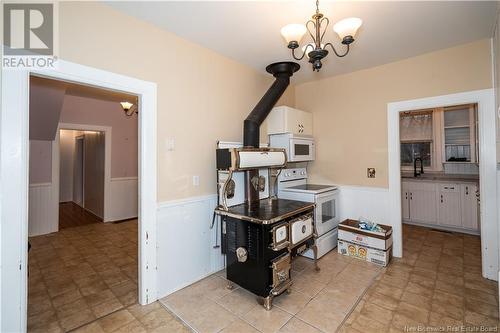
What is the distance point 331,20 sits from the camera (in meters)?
2.16

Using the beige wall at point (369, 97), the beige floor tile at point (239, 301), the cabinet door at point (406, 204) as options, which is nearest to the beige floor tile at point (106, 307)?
the beige floor tile at point (239, 301)

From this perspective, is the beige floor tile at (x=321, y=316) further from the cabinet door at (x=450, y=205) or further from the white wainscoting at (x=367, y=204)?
the cabinet door at (x=450, y=205)

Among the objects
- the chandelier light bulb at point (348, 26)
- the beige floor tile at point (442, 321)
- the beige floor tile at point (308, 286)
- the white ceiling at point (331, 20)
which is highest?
the white ceiling at point (331, 20)

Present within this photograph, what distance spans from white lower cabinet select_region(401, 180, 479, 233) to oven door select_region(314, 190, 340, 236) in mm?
1985

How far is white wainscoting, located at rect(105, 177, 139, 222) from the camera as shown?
5056mm

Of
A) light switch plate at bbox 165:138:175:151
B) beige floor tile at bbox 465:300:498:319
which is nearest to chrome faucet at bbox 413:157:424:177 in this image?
beige floor tile at bbox 465:300:498:319

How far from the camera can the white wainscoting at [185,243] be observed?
232cm

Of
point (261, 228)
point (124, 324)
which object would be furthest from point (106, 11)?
point (124, 324)

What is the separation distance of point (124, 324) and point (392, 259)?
10.2ft

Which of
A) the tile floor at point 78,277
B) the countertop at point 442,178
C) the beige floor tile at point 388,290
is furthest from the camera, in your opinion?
the countertop at point 442,178

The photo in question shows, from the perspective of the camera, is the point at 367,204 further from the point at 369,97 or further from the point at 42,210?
the point at 42,210

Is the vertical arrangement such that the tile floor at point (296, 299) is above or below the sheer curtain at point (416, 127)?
below

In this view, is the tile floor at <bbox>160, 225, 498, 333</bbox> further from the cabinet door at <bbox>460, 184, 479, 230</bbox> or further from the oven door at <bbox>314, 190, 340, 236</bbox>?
the cabinet door at <bbox>460, 184, 479, 230</bbox>

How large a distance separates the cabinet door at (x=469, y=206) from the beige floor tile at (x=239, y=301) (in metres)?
3.74
